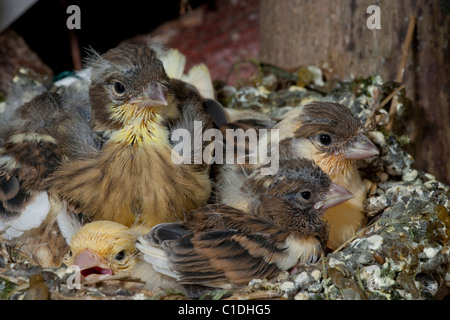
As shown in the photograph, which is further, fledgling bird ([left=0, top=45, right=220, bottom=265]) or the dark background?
the dark background

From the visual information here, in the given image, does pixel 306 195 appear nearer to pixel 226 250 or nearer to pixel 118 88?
pixel 226 250

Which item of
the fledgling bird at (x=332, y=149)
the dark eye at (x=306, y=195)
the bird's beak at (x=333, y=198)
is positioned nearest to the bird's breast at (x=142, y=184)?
the fledgling bird at (x=332, y=149)

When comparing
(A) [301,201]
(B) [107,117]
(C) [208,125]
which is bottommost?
(A) [301,201]

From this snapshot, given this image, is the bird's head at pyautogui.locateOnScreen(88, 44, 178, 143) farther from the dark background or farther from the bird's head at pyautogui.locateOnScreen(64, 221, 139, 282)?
the dark background

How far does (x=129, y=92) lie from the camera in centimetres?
292

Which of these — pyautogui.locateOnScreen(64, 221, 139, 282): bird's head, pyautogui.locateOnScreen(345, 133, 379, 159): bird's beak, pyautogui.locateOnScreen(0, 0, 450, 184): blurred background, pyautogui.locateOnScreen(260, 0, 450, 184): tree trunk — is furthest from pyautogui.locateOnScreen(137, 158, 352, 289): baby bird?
pyautogui.locateOnScreen(260, 0, 450, 184): tree trunk

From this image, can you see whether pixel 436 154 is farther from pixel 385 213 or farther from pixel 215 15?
pixel 215 15

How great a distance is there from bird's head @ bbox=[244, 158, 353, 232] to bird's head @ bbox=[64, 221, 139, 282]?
0.77m

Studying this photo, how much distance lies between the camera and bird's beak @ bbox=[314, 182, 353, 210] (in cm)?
293

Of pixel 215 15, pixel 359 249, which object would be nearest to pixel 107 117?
pixel 359 249

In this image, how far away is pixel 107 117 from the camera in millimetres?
3033

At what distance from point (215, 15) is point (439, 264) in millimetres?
5348

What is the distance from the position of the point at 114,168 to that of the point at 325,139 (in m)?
1.23

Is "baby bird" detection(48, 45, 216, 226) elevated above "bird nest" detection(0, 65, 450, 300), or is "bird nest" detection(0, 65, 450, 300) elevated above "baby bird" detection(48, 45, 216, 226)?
"baby bird" detection(48, 45, 216, 226)
